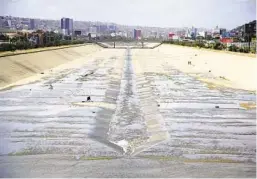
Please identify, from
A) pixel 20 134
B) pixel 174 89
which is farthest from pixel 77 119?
pixel 174 89

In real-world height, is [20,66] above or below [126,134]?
above

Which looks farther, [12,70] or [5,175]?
[12,70]

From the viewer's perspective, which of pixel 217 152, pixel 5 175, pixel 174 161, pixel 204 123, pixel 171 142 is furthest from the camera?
pixel 204 123

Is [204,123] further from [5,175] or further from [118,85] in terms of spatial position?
[118,85]

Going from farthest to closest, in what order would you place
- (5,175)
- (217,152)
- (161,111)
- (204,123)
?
(161,111), (204,123), (217,152), (5,175)

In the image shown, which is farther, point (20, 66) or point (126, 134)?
point (20, 66)

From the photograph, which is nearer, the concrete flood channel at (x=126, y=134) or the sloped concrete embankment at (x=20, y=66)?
the concrete flood channel at (x=126, y=134)

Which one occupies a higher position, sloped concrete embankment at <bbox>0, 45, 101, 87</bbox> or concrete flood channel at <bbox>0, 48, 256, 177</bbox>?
sloped concrete embankment at <bbox>0, 45, 101, 87</bbox>

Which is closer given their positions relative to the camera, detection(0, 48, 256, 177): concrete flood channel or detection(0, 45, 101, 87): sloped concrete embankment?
detection(0, 48, 256, 177): concrete flood channel
